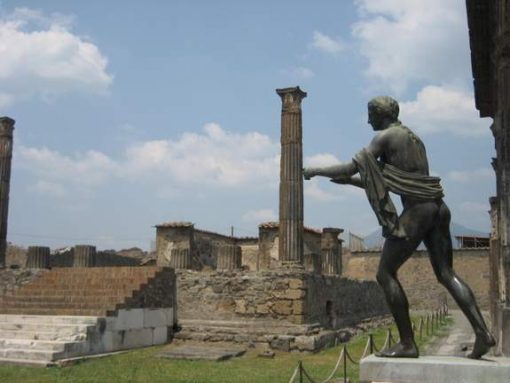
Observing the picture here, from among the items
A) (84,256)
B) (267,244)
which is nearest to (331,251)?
(267,244)

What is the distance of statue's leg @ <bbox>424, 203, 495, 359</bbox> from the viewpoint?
443cm

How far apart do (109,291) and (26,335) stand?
7.99 feet

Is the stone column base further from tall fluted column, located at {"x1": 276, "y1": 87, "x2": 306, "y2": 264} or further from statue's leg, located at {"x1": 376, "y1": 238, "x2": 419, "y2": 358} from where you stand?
tall fluted column, located at {"x1": 276, "y1": 87, "x2": 306, "y2": 264}

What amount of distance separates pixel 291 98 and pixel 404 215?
1264cm

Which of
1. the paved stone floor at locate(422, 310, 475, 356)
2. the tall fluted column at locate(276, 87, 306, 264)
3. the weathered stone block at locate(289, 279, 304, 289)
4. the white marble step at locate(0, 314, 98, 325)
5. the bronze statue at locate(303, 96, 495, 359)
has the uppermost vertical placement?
the tall fluted column at locate(276, 87, 306, 264)

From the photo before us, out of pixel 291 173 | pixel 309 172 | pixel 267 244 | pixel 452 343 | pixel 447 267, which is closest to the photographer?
pixel 447 267

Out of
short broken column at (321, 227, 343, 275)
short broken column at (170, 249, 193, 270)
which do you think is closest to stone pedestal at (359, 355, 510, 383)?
short broken column at (170, 249, 193, 270)

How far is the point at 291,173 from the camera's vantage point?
1692 cm

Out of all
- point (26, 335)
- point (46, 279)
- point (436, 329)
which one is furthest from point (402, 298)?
point (436, 329)

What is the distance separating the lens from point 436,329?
18.2 metres

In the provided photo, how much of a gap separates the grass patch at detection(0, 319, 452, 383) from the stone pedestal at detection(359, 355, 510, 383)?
14.8 ft

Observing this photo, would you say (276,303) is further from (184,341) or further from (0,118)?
(0,118)

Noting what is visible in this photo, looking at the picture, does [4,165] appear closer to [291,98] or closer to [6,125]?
[6,125]

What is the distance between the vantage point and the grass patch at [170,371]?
9.22 metres
